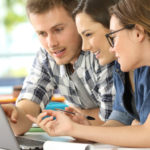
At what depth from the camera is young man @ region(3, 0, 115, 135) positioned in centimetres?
188

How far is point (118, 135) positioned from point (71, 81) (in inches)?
36.0

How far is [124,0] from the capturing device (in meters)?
1.35

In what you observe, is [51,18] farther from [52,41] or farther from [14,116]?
[14,116]

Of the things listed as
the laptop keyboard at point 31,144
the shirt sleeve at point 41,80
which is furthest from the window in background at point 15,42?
the laptop keyboard at point 31,144

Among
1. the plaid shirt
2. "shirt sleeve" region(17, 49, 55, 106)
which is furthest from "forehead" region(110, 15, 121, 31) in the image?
"shirt sleeve" region(17, 49, 55, 106)

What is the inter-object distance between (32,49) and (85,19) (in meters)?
6.04

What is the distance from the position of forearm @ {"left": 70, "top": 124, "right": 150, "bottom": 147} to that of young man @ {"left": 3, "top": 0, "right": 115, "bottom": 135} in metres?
0.51

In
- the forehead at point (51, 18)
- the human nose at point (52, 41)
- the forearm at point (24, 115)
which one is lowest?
the forearm at point (24, 115)

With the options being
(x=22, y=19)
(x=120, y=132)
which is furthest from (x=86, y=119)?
(x=22, y=19)

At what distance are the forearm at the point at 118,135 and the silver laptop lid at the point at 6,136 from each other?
228mm

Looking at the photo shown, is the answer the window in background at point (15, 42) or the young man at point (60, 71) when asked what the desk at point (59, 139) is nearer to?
the young man at point (60, 71)

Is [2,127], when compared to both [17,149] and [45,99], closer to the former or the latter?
[17,149]

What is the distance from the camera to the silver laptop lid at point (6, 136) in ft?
4.03

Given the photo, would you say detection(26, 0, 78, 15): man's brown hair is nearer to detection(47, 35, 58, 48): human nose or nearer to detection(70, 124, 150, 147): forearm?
detection(47, 35, 58, 48): human nose
